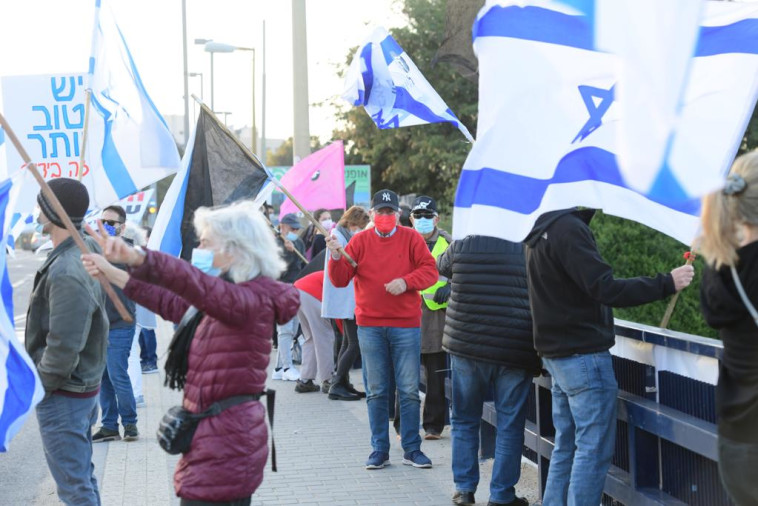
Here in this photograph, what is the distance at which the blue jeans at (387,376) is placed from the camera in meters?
7.78

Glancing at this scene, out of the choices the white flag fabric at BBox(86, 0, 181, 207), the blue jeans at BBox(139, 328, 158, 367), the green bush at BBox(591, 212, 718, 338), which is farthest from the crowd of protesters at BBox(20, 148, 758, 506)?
the green bush at BBox(591, 212, 718, 338)

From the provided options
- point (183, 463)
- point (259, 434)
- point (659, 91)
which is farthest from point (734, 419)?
point (183, 463)

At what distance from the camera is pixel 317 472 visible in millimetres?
7879

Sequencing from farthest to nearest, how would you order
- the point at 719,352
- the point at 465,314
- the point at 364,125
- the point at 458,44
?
the point at 364,125 → the point at 458,44 → the point at 465,314 → the point at 719,352

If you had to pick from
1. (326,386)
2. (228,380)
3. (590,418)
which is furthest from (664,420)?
(326,386)

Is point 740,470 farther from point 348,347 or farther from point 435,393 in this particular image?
point 348,347

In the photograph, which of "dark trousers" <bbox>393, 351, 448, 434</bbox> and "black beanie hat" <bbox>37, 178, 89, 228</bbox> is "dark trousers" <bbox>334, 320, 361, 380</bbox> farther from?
"black beanie hat" <bbox>37, 178, 89, 228</bbox>

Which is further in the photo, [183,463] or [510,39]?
[510,39]

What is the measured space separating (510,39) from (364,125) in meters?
26.1

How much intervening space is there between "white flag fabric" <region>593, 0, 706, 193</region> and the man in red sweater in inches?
131

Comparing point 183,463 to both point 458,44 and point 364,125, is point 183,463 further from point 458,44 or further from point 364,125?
point 364,125

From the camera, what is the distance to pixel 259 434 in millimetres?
4277

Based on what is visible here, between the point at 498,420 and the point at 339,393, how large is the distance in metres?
4.91

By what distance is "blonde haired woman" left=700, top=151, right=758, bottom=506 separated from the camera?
355 cm
